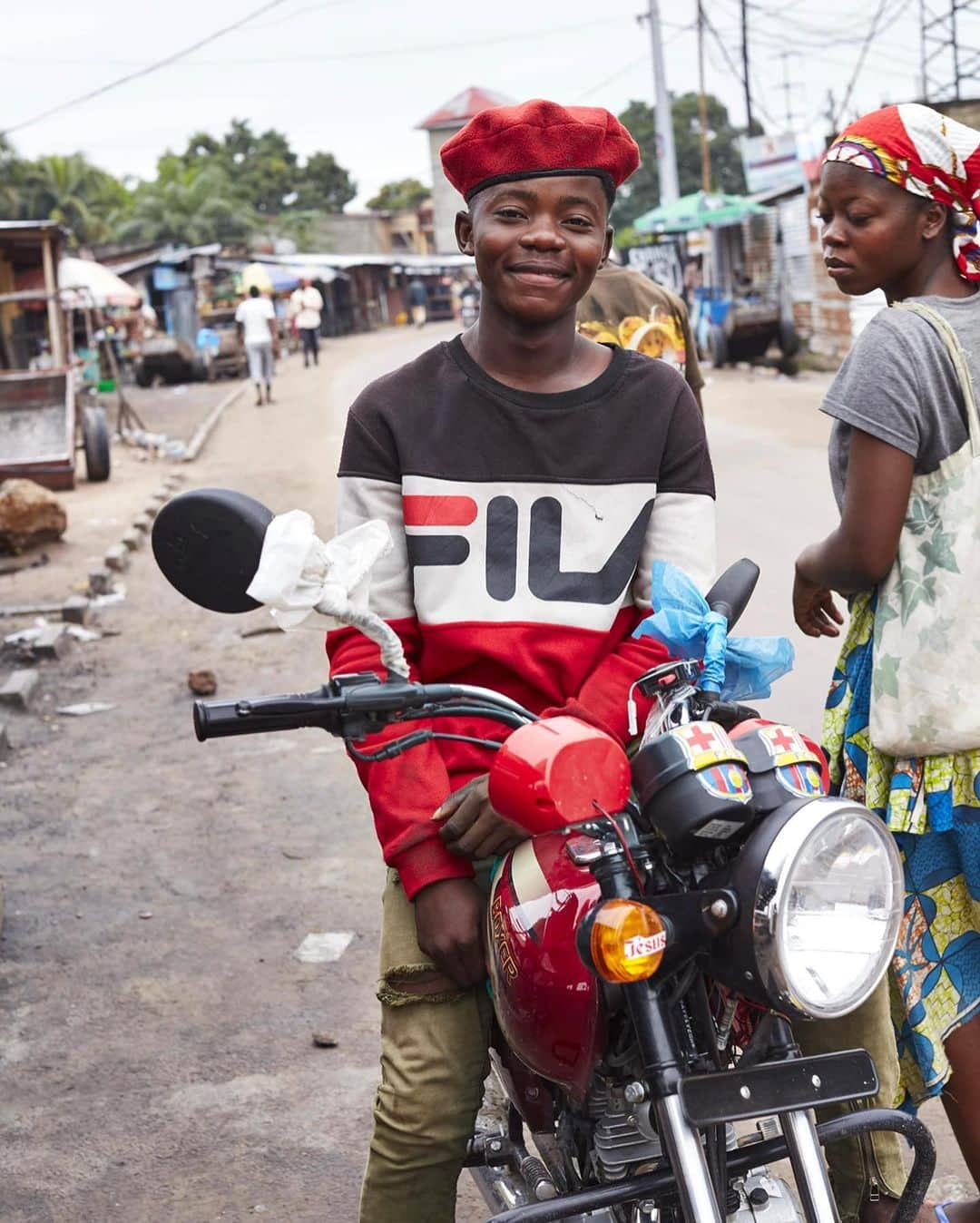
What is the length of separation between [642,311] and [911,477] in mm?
3152

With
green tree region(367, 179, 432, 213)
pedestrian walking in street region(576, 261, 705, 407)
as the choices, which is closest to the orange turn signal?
pedestrian walking in street region(576, 261, 705, 407)

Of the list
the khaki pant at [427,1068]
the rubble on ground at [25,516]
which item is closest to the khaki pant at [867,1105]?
the khaki pant at [427,1068]

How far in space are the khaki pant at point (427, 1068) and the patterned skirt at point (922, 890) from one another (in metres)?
0.35

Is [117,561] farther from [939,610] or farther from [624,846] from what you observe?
[624,846]

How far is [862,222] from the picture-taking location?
97.3 inches

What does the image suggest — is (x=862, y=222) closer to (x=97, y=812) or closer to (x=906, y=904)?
(x=906, y=904)

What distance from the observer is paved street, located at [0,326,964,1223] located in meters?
3.31

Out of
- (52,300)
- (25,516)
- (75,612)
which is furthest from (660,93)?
(75,612)

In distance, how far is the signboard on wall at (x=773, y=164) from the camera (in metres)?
26.4

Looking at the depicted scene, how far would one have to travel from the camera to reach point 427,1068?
2092 mm

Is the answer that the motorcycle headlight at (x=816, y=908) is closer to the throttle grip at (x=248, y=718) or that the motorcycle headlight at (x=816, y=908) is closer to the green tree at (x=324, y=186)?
the throttle grip at (x=248, y=718)

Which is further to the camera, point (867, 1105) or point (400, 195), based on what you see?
point (400, 195)

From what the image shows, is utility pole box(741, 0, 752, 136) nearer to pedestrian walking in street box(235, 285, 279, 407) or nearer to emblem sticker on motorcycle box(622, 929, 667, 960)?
pedestrian walking in street box(235, 285, 279, 407)

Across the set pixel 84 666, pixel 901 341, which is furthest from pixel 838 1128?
pixel 84 666
